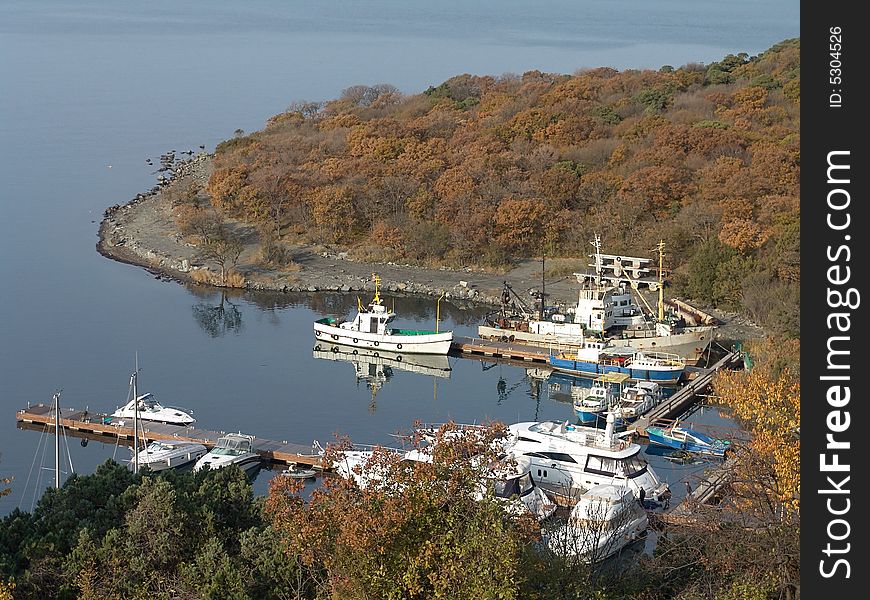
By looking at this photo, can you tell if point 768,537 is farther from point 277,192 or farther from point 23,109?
point 23,109

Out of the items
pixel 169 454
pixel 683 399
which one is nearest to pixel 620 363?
pixel 683 399

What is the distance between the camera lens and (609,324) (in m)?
27.5

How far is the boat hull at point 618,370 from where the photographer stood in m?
25.1

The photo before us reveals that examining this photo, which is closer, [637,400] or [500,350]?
[637,400]

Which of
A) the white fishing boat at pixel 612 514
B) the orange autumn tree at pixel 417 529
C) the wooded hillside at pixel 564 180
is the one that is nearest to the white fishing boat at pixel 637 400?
the wooded hillside at pixel 564 180

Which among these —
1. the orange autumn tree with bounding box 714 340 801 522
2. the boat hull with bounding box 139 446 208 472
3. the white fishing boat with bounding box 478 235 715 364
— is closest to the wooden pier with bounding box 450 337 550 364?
the white fishing boat with bounding box 478 235 715 364

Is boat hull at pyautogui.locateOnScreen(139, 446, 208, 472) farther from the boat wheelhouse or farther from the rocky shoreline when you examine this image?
the rocky shoreline

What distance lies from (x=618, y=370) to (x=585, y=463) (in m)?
7.46

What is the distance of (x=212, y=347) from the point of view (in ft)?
92.7

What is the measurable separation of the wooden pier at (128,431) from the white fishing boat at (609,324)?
8.48 meters

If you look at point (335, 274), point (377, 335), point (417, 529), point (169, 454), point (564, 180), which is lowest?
point (169, 454)

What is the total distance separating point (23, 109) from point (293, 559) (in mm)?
60071

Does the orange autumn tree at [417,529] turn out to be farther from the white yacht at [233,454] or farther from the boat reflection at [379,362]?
the boat reflection at [379,362]

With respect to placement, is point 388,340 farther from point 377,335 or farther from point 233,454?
point 233,454
